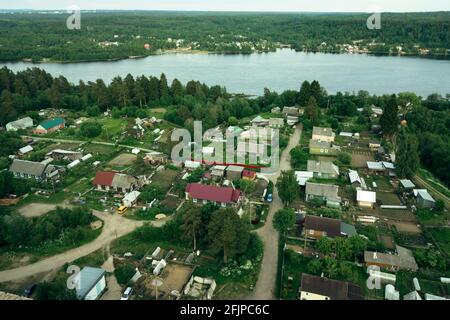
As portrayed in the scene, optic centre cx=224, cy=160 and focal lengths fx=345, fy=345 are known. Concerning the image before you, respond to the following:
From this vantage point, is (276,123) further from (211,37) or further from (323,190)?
(211,37)

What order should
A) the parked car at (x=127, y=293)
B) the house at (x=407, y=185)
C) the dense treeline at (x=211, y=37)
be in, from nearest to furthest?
1. the parked car at (x=127, y=293)
2. the house at (x=407, y=185)
3. the dense treeline at (x=211, y=37)

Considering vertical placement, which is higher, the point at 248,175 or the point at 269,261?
the point at 248,175

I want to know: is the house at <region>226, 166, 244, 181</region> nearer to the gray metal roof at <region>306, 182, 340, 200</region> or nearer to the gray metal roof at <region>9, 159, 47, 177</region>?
the gray metal roof at <region>306, 182, 340, 200</region>

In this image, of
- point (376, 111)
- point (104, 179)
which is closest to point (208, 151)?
point (104, 179)

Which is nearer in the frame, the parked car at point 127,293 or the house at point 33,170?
the parked car at point 127,293

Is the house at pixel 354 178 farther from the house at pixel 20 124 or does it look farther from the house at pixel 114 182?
the house at pixel 20 124

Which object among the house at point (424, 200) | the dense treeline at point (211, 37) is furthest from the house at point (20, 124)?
the dense treeline at point (211, 37)

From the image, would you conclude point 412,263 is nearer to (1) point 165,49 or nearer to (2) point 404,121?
(2) point 404,121
